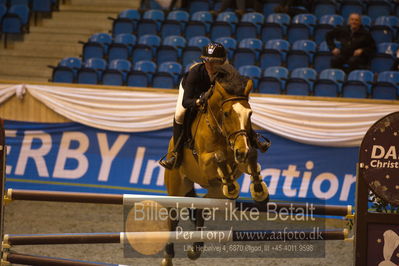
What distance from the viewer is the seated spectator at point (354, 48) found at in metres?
11.0

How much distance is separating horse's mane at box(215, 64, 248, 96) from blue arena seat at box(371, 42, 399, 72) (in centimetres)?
625

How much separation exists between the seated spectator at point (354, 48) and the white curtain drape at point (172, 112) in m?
1.95

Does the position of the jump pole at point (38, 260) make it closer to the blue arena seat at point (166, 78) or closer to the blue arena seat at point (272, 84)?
the blue arena seat at point (272, 84)

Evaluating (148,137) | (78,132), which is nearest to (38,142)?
(78,132)

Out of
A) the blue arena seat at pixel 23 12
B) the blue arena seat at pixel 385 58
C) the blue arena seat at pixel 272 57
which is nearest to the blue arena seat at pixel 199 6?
the blue arena seat at pixel 272 57

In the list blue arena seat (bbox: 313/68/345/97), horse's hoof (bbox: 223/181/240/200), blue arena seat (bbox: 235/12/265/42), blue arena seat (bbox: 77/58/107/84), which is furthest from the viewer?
blue arena seat (bbox: 235/12/265/42)

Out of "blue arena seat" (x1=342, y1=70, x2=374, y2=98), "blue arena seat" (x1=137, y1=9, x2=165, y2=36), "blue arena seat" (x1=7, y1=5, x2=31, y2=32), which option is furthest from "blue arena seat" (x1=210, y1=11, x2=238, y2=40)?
"blue arena seat" (x1=7, y1=5, x2=31, y2=32)

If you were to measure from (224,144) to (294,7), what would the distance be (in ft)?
26.1

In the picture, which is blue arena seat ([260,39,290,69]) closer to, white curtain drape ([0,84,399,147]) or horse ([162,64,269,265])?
white curtain drape ([0,84,399,147])

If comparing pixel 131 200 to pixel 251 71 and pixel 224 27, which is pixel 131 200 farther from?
pixel 224 27

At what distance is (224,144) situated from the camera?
5.57 metres

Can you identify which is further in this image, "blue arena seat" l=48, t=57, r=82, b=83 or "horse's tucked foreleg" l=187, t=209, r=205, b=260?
"blue arena seat" l=48, t=57, r=82, b=83

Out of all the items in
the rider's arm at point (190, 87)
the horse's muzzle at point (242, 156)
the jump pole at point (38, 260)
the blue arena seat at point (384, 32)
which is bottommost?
the jump pole at point (38, 260)

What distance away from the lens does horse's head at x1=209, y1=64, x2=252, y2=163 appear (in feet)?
16.3
